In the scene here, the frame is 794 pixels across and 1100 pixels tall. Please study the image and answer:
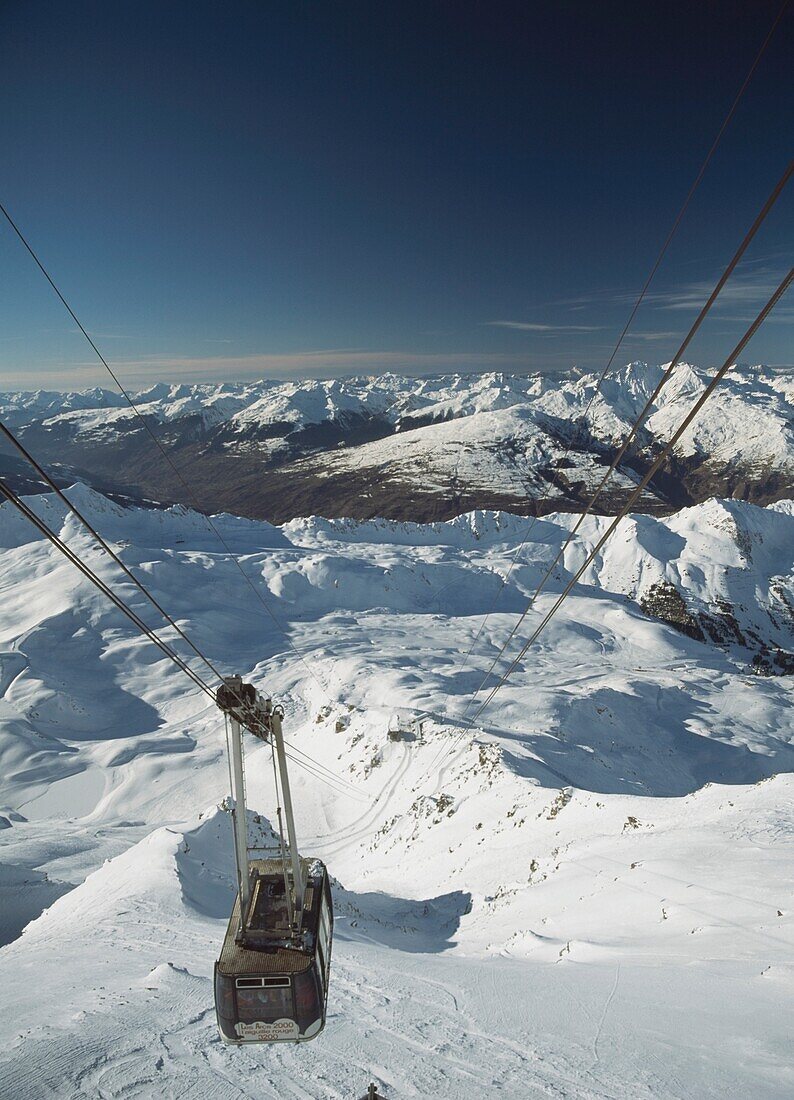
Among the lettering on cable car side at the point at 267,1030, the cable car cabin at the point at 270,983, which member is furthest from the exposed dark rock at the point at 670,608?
the lettering on cable car side at the point at 267,1030

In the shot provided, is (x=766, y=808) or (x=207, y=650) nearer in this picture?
(x=766, y=808)

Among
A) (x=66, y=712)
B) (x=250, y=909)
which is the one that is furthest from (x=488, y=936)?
(x=66, y=712)

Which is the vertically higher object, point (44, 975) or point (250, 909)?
point (250, 909)

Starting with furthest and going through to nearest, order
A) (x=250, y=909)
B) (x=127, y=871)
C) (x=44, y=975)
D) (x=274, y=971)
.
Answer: (x=127, y=871), (x=44, y=975), (x=250, y=909), (x=274, y=971)

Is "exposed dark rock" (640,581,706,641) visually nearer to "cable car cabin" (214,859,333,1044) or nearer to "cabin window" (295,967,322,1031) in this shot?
"cable car cabin" (214,859,333,1044)

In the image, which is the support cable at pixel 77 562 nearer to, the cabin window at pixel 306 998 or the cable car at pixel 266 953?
the cable car at pixel 266 953

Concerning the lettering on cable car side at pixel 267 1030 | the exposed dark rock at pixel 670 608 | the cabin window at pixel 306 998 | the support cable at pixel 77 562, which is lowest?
the exposed dark rock at pixel 670 608

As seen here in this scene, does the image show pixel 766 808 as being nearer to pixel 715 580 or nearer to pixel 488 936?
pixel 488 936

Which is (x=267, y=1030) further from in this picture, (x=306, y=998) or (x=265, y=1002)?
(x=306, y=998)
